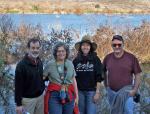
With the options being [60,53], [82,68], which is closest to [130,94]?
[82,68]

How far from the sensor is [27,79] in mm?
5805

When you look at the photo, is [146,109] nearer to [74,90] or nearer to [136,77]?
[136,77]

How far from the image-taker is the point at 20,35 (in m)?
11.2

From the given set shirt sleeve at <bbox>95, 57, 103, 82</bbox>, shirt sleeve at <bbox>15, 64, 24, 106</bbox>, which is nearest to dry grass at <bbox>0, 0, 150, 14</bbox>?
shirt sleeve at <bbox>95, 57, 103, 82</bbox>

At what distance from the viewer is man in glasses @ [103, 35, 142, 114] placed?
650 cm

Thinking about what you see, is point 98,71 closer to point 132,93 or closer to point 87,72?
point 87,72

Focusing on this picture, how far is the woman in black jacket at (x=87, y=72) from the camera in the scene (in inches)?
261

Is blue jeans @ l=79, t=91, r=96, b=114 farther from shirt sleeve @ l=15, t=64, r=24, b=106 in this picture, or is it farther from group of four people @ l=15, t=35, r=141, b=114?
shirt sleeve @ l=15, t=64, r=24, b=106

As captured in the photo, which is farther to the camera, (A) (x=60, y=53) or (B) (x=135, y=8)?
(B) (x=135, y=8)

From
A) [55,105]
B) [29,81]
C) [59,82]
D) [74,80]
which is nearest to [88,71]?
[74,80]

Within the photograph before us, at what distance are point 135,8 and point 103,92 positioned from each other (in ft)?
108

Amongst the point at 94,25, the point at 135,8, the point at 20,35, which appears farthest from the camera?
the point at 135,8

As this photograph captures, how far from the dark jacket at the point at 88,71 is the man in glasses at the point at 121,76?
17 cm

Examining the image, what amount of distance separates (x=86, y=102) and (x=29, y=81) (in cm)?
127
